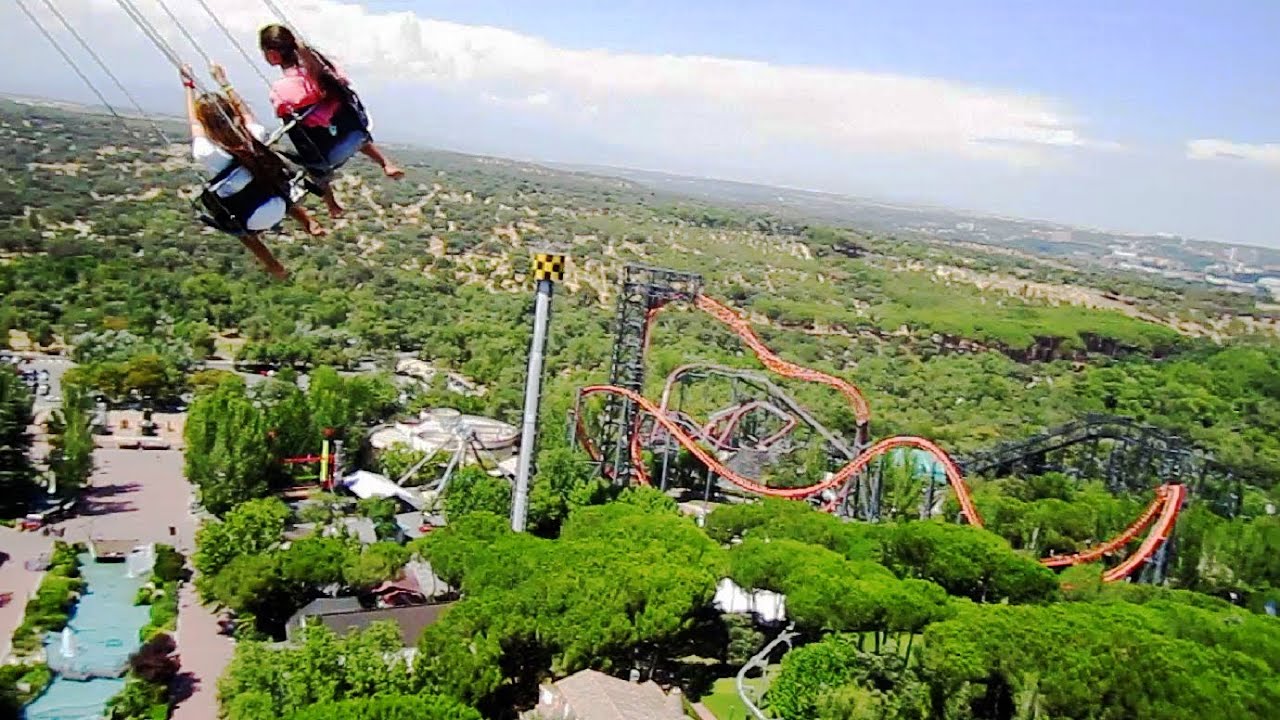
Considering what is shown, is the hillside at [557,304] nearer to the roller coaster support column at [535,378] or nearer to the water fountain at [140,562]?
the roller coaster support column at [535,378]

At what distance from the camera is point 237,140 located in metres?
6.34

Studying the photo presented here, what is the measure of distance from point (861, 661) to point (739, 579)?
3.64m

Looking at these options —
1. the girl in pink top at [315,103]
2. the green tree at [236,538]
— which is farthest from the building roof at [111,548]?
the girl in pink top at [315,103]

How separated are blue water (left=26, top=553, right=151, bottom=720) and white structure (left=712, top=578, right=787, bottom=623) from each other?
1143 cm

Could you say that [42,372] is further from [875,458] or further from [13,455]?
[875,458]

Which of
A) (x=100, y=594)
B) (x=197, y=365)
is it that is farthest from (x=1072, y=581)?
(x=197, y=365)

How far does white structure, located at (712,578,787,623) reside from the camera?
22688mm

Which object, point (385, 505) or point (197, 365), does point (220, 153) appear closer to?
point (385, 505)

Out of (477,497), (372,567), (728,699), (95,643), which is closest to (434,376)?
(477,497)

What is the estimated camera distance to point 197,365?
43.9 meters

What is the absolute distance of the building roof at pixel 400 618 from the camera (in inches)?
761

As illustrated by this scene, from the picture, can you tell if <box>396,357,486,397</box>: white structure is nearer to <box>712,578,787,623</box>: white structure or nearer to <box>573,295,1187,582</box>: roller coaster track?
<box>573,295,1187,582</box>: roller coaster track

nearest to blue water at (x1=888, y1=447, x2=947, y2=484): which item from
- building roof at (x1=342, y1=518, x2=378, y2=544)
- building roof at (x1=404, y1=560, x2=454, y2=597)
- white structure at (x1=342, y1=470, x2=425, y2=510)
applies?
white structure at (x1=342, y1=470, x2=425, y2=510)

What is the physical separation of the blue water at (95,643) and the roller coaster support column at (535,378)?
A: 26.3 feet
